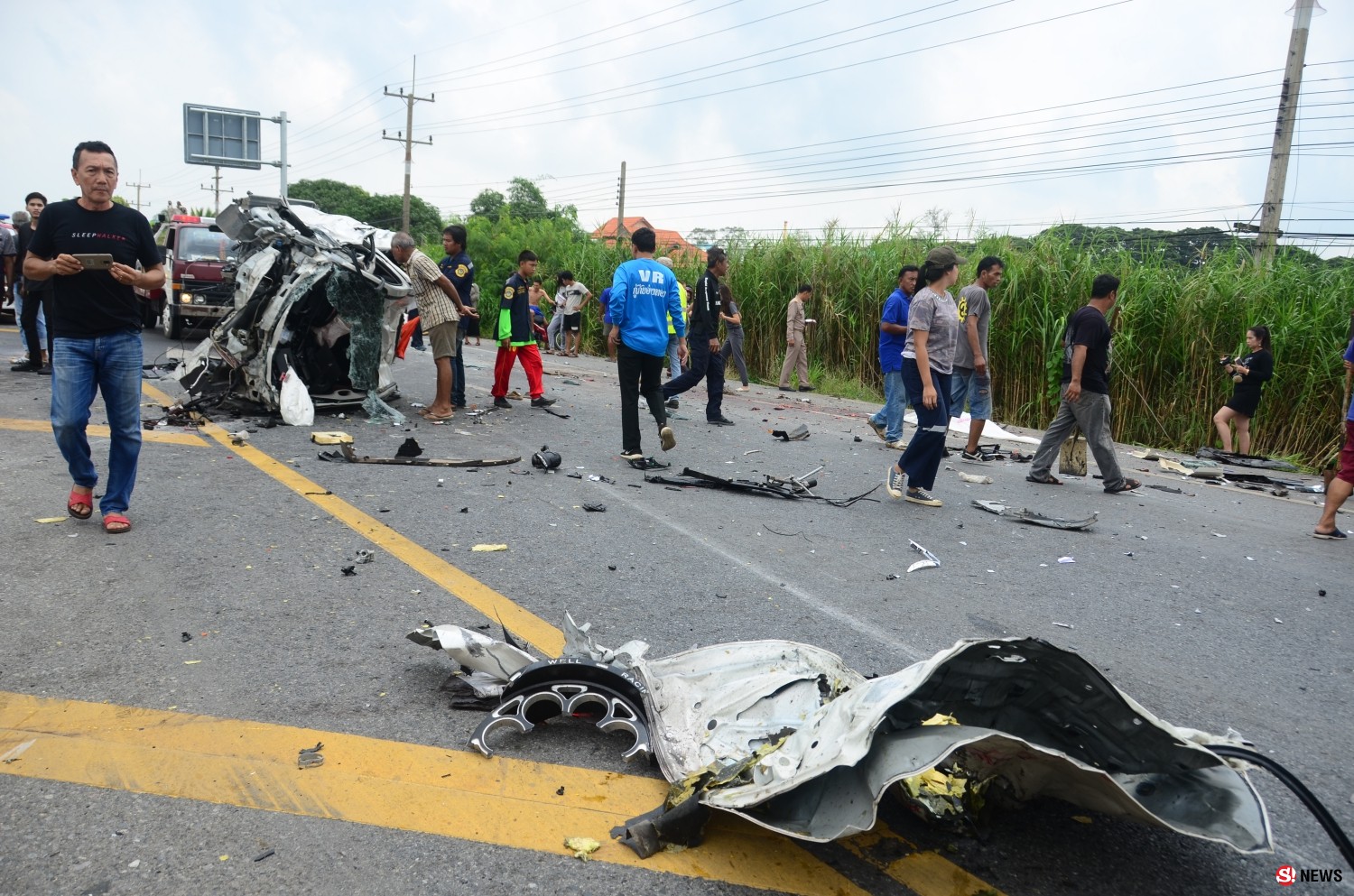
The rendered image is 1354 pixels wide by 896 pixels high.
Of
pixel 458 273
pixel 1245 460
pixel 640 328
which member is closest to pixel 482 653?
pixel 640 328

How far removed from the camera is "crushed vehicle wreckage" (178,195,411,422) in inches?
364

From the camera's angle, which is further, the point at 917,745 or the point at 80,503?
the point at 80,503

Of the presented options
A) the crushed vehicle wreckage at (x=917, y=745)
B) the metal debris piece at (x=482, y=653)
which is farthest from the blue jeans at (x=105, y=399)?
the crushed vehicle wreckage at (x=917, y=745)

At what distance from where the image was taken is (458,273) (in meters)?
10.6

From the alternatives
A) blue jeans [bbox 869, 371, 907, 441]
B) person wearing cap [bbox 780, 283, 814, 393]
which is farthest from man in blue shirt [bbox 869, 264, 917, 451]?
person wearing cap [bbox 780, 283, 814, 393]

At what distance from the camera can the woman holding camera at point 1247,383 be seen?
11.4 meters

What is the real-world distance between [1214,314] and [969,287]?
5.62m

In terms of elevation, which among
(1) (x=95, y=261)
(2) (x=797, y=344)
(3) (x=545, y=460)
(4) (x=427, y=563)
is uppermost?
(1) (x=95, y=261)

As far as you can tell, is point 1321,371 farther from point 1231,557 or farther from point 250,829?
point 250,829

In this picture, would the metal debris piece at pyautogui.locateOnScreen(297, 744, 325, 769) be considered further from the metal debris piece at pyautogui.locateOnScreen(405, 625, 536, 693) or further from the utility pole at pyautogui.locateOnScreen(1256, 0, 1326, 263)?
the utility pole at pyautogui.locateOnScreen(1256, 0, 1326, 263)

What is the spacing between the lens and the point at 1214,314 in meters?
12.9

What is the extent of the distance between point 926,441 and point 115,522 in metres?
5.44

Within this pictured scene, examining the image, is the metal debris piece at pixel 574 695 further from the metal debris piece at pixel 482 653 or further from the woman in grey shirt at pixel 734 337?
the woman in grey shirt at pixel 734 337

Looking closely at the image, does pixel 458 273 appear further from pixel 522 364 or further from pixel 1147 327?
pixel 1147 327
